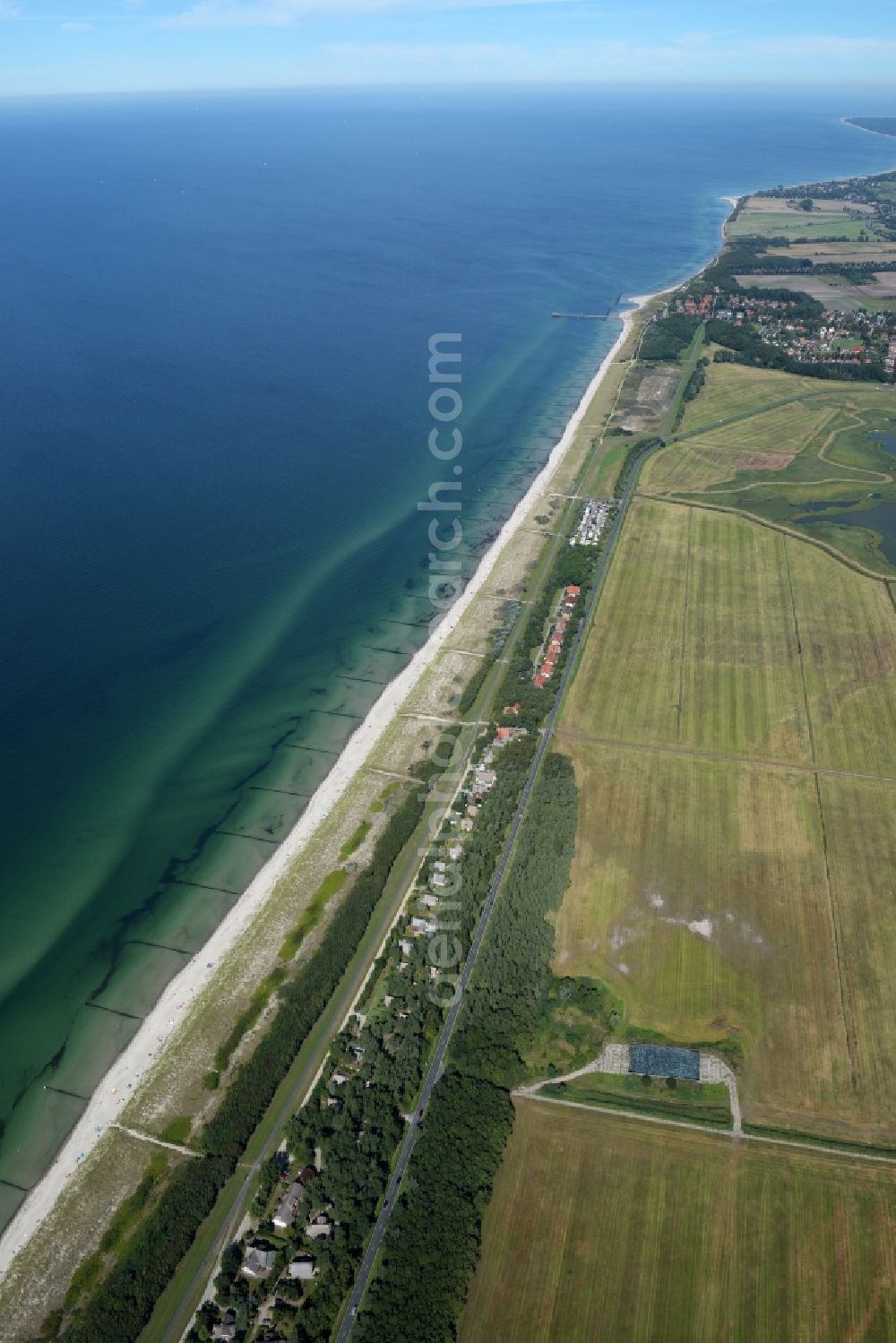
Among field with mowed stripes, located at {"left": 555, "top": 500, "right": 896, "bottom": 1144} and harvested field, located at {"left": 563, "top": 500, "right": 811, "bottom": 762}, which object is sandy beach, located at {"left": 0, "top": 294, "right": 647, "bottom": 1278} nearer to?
field with mowed stripes, located at {"left": 555, "top": 500, "right": 896, "bottom": 1144}

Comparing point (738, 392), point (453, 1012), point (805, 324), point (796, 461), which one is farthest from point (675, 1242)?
point (805, 324)

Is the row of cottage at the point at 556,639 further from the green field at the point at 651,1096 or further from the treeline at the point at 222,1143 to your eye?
the green field at the point at 651,1096

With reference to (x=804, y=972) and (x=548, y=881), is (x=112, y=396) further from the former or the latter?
(x=804, y=972)

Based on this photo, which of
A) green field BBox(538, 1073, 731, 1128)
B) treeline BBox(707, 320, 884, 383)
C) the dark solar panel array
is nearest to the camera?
green field BBox(538, 1073, 731, 1128)

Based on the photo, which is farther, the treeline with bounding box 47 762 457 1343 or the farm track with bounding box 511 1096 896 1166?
the farm track with bounding box 511 1096 896 1166

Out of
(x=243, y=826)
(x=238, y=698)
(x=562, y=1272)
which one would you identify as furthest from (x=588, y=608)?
(x=562, y=1272)

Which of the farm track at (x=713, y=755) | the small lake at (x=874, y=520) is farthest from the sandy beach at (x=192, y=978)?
the small lake at (x=874, y=520)

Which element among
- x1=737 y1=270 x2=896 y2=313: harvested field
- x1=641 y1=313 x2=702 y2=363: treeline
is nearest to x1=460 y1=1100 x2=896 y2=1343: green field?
x1=641 y1=313 x2=702 y2=363: treeline

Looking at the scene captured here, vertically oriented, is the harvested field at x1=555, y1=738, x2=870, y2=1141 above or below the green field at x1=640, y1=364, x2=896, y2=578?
below
